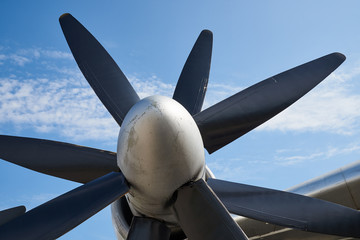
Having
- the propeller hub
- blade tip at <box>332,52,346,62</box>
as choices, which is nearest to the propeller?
blade tip at <box>332,52,346,62</box>

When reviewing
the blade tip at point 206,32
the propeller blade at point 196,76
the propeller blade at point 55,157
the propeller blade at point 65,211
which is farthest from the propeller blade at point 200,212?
the blade tip at point 206,32

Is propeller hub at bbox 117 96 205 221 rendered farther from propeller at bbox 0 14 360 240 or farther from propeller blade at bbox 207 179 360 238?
propeller blade at bbox 207 179 360 238

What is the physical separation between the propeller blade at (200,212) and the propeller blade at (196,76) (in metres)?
2.20

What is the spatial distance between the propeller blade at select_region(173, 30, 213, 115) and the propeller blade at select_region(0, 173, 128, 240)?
240cm

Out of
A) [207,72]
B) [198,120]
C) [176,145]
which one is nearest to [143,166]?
[176,145]

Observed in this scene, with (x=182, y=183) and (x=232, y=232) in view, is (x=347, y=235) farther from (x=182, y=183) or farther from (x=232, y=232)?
(x=182, y=183)

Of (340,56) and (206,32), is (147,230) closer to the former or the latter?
(206,32)

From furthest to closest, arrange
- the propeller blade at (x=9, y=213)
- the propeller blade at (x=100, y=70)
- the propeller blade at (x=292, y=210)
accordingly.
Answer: the propeller blade at (x=100, y=70), the propeller blade at (x=9, y=213), the propeller blade at (x=292, y=210)

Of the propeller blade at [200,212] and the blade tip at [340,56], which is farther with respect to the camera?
the blade tip at [340,56]

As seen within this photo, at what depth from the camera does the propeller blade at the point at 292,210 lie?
567 centimetres

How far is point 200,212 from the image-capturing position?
5.33 metres

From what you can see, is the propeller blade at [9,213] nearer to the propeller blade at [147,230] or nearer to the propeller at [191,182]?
the propeller at [191,182]

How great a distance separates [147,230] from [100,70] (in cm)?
334

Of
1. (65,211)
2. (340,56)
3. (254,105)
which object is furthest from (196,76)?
(65,211)
